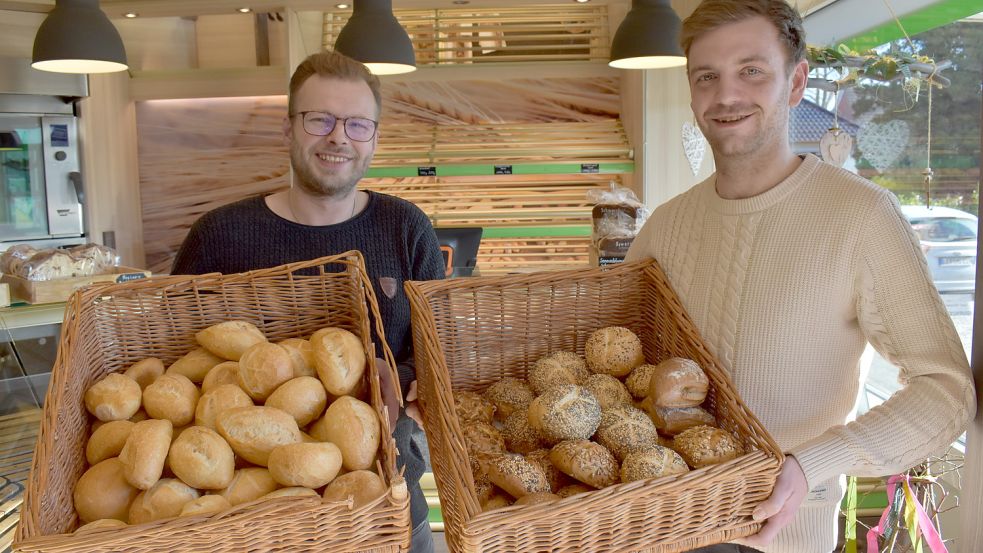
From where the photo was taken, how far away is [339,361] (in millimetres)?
1188

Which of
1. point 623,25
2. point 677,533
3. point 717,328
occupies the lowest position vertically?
point 677,533

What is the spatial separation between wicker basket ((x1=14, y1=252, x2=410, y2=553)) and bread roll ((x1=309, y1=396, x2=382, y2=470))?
0.02m

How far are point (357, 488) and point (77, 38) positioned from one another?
2963mm

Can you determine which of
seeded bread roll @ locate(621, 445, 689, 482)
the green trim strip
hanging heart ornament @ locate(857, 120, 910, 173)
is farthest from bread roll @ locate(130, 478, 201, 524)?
hanging heart ornament @ locate(857, 120, 910, 173)

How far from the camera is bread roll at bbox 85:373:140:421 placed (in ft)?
3.84

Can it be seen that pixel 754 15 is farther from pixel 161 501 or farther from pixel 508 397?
pixel 161 501

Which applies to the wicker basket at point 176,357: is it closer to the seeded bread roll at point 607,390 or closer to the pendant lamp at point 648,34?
the seeded bread roll at point 607,390

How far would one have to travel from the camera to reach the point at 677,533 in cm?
108

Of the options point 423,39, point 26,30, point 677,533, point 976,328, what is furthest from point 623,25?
point 26,30

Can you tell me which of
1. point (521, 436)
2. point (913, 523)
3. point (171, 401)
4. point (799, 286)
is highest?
point (799, 286)

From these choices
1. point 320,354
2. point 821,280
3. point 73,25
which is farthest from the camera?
point 73,25

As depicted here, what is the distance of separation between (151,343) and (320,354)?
0.35 meters

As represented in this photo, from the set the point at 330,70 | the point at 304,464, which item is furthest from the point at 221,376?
the point at 330,70

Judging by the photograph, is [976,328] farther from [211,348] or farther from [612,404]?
[211,348]
